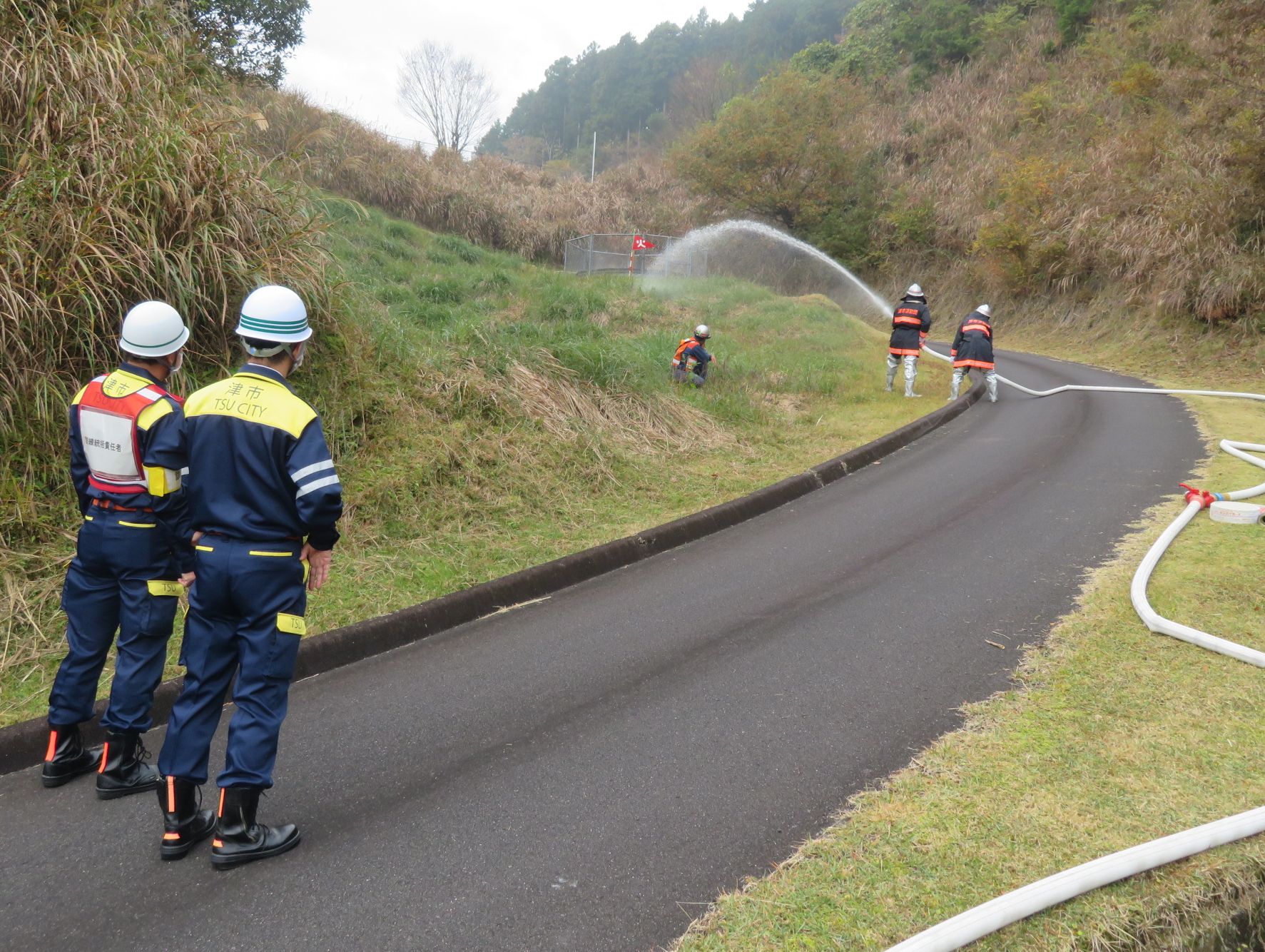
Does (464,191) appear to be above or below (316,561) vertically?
above

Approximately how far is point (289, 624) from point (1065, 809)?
294 cm

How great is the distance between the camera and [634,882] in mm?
2766

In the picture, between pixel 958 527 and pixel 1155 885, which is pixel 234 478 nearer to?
pixel 1155 885

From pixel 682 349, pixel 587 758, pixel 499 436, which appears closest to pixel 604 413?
pixel 499 436

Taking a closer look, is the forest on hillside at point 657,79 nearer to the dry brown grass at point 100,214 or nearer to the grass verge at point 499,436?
the grass verge at point 499,436

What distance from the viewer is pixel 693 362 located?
37.5ft

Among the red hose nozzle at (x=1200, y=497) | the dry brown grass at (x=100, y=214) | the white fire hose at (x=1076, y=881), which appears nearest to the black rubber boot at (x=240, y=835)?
the white fire hose at (x=1076, y=881)

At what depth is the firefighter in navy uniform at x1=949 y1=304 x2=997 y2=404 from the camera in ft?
43.6

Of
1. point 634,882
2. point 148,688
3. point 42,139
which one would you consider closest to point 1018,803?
point 634,882

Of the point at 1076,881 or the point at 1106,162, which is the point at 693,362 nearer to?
the point at 1076,881

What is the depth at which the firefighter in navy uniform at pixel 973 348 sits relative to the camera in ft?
43.6

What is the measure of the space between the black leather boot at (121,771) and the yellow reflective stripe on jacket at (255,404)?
1.49 m

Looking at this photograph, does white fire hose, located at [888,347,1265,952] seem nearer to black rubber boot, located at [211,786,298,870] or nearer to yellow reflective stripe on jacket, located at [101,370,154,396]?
black rubber boot, located at [211,786,298,870]

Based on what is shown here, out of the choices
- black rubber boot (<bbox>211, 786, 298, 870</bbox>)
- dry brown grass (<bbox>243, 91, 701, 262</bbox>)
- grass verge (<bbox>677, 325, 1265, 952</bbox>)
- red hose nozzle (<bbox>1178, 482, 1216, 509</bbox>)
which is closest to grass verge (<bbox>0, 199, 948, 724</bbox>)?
black rubber boot (<bbox>211, 786, 298, 870</bbox>)
